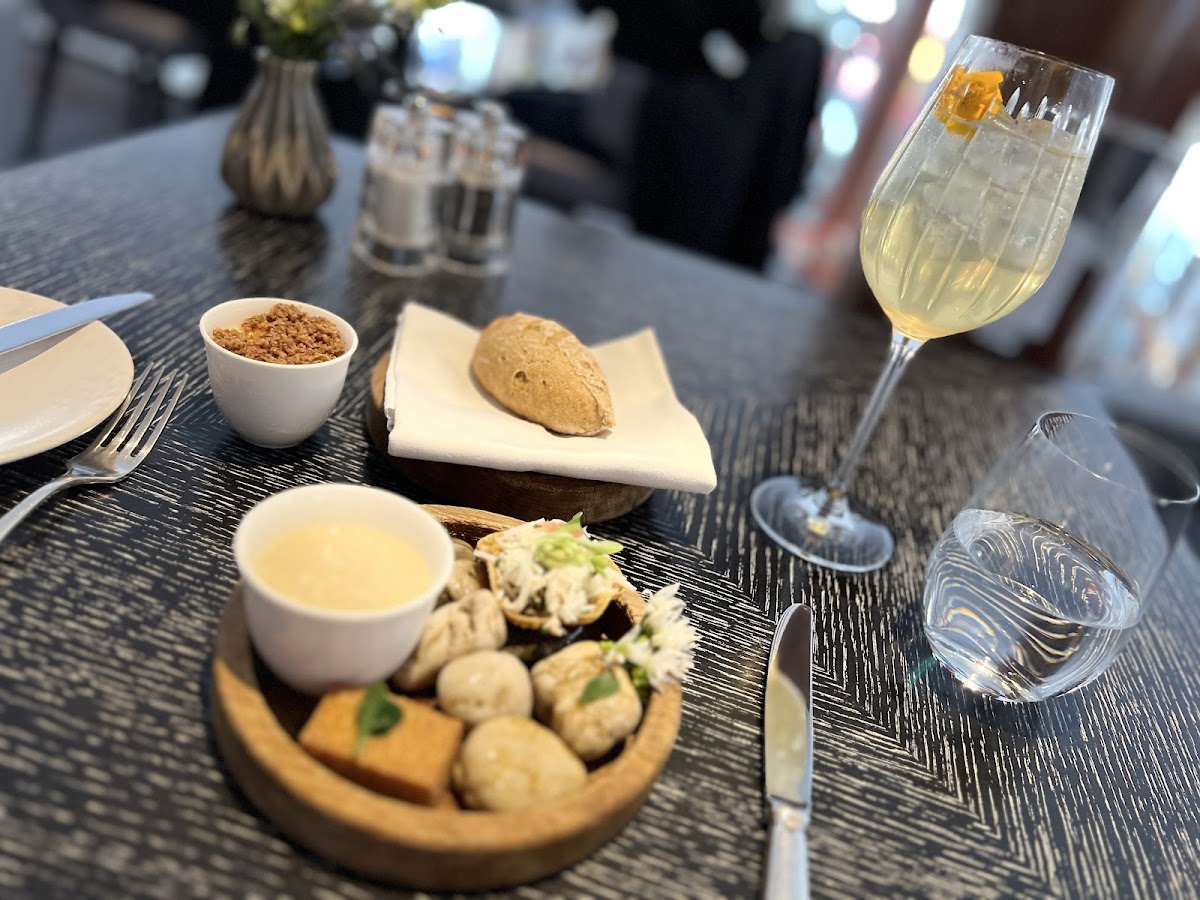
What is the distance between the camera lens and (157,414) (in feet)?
2.56

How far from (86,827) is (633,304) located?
106cm

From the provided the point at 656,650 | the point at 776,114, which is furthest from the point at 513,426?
the point at 776,114

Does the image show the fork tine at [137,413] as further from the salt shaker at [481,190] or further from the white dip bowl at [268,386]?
the salt shaker at [481,190]

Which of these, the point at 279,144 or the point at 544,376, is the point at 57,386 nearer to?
the point at 544,376

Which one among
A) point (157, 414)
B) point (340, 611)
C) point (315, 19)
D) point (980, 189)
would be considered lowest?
point (157, 414)

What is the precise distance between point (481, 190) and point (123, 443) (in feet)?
2.35

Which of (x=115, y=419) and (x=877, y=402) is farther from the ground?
(x=877, y=402)

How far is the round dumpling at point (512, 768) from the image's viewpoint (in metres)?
0.47

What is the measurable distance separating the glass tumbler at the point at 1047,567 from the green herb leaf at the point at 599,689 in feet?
1.10

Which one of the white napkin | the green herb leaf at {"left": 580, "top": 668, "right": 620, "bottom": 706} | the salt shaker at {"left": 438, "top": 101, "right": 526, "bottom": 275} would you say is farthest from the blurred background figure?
the green herb leaf at {"left": 580, "top": 668, "right": 620, "bottom": 706}

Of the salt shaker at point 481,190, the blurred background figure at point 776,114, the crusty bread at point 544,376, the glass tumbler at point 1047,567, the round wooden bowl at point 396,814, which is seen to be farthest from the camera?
the blurred background figure at point 776,114

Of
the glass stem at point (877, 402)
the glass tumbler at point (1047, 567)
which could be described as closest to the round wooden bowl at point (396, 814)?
the glass tumbler at point (1047, 567)

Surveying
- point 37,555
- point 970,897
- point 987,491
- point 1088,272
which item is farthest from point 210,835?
point 1088,272

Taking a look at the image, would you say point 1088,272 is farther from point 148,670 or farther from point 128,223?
point 148,670
